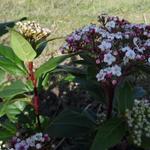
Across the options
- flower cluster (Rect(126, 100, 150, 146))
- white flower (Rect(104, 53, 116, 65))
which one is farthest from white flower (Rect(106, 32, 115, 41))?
flower cluster (Rect(126, 100, 150, 146))

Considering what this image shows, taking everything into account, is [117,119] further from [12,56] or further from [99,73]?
[12,56]

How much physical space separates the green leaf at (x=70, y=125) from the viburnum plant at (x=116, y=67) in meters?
0.12

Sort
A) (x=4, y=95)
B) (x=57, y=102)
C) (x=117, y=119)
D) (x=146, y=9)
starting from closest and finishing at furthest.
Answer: (x=117, y=119) < (x=4, y=95) < (x=57, y=102) < (x=146, y=9)

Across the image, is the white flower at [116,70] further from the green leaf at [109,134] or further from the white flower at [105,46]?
the green leaf at [109,134]

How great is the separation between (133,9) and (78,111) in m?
2.13

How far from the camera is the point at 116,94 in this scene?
88.0 inches

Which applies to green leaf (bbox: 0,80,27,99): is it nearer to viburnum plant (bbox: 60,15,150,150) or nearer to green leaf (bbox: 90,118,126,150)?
viburnum plant (bbox: 60,15,150,150)

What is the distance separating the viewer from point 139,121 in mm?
2062

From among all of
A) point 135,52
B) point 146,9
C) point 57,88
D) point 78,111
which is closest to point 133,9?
point 146,9

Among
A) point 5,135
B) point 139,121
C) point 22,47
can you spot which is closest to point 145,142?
point 139,121

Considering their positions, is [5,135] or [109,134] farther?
[5,135]

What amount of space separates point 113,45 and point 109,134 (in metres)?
A: 0.32

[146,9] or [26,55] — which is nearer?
[26,55]

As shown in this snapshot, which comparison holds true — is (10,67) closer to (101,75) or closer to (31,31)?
(31,31)
